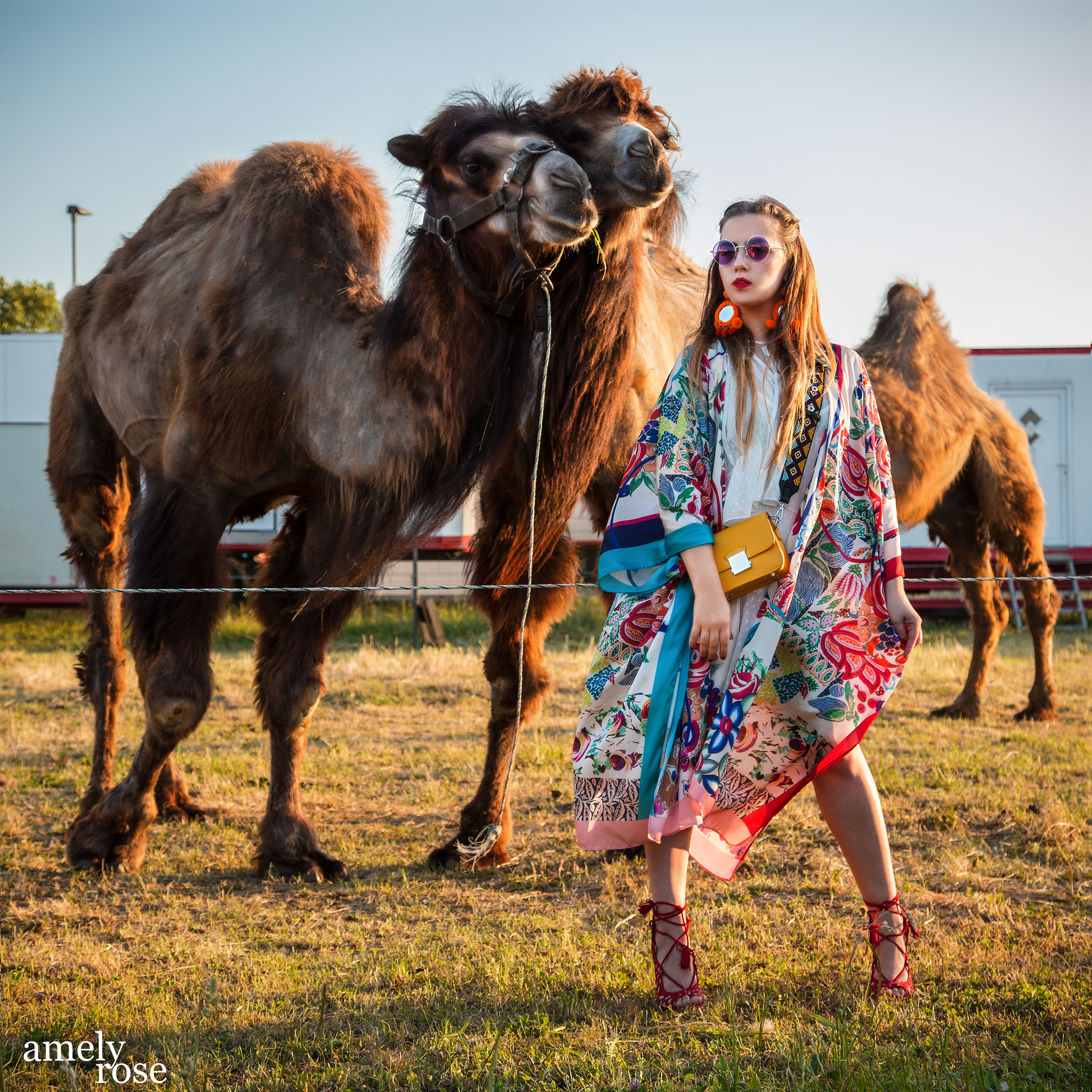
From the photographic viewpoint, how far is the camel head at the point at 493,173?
3.13 m

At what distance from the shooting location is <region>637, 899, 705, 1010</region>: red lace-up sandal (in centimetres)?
250

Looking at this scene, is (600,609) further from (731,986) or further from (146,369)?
(731,986)

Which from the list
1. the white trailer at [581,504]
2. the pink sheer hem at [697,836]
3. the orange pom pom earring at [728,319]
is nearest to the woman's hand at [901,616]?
the pink sheer hem at [697,836]

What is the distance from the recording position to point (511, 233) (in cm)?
325

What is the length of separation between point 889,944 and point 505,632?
211cm

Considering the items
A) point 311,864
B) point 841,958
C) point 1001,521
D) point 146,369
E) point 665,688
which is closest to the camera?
point 665,688

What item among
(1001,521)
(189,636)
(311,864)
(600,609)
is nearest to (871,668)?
(311,864)

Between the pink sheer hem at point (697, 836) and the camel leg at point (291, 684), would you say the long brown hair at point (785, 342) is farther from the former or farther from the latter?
the camel leg at point (291, 684)

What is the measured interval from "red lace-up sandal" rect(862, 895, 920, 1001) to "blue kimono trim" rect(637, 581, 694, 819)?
606 mm

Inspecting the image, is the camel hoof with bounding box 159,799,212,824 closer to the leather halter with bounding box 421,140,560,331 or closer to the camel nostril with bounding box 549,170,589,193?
the leather halter with bounding box 421,140,560,331

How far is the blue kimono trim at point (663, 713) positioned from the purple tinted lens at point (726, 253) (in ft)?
2.14

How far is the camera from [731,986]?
8.75 feet

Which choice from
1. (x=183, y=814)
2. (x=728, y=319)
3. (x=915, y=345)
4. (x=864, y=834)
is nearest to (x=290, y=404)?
(x=728, y=319)

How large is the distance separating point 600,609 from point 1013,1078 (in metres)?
11.3
